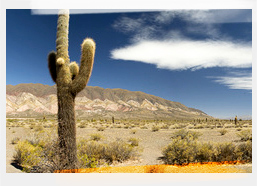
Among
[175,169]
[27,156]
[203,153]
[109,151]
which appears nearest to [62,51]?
[27,156]

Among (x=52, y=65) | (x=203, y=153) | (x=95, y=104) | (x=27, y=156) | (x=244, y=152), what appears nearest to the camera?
(x=52, y=65)

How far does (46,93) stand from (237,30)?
99.3 meters

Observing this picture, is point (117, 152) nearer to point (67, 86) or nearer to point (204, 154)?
point (204, 154)

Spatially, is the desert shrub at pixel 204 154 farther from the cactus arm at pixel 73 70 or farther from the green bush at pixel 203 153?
the cactus arm at pixel 73 70

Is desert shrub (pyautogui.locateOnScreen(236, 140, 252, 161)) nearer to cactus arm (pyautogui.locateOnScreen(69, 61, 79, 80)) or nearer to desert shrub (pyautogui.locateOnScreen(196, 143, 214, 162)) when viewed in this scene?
desert shrub (pyautogui.locateOnScreen(196, 143, 214, 162))

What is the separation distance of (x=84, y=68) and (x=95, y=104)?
312ft

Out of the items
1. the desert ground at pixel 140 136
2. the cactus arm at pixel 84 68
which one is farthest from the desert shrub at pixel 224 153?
the cactus arm at pixel 84 68

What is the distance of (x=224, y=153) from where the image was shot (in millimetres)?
8258

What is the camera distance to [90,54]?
6.08m

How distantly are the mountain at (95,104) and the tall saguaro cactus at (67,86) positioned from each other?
70321 mm

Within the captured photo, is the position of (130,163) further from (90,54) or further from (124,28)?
(124,28)
